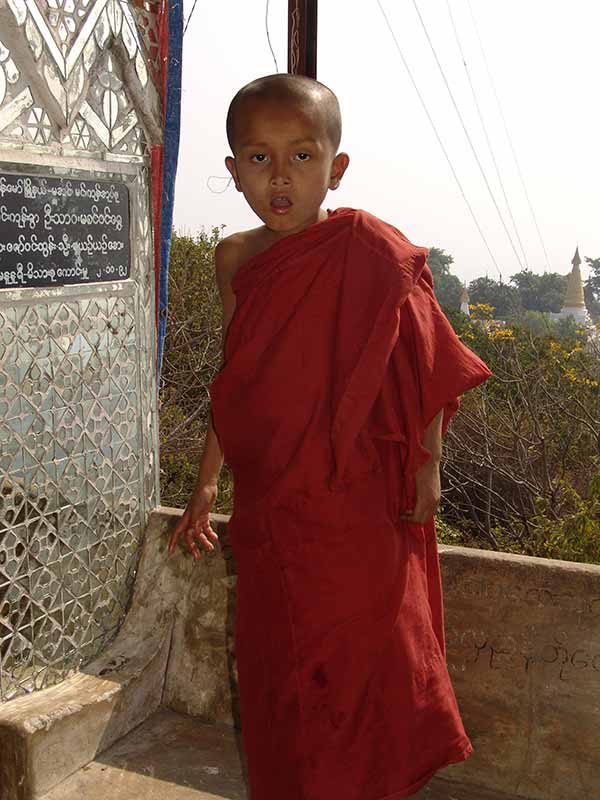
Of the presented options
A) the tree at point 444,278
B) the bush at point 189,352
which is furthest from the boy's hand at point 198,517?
the tree at point 444,278

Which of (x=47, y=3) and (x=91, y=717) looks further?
(x=91, y=717)

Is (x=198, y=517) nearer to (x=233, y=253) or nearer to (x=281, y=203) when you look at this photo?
(x=233, y=253)

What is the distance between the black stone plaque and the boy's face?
2.84 ft

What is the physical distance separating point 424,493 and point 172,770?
144cm

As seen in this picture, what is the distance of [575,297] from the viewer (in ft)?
109

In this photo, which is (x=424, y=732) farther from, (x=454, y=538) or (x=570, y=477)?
(x=570, y=477)

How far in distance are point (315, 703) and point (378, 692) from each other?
131mm

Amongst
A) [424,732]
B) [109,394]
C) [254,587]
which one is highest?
[109,394]

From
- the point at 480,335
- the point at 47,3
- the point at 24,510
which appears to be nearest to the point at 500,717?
A: the point at 24,510

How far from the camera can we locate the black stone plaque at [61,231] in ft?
8.48

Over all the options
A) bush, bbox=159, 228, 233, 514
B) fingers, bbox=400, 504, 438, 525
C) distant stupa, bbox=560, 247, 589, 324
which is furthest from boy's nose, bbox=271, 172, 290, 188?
distant stupa, bbox=560, 247, 589, 324

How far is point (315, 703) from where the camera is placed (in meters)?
1.91

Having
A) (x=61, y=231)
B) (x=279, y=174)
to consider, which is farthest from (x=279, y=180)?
(x=61, y=231)

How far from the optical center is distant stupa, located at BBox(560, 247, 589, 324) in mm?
32375
